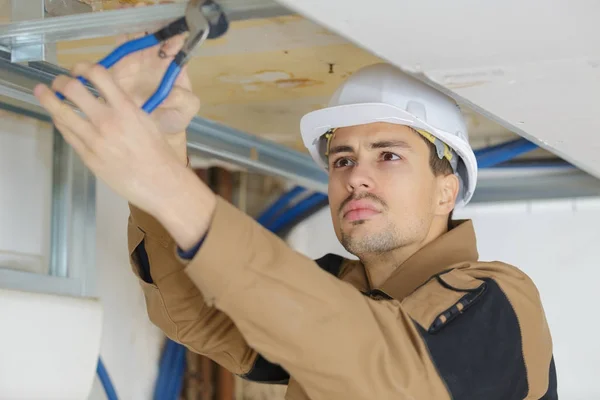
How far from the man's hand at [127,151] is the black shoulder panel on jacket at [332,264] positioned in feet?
3.00

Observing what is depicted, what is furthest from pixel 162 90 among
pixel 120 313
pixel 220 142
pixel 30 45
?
pixel 120 313

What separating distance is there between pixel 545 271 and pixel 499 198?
0.25 meters

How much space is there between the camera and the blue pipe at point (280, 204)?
8.65 ft

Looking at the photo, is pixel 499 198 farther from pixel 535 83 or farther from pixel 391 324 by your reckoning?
pixel 391 324

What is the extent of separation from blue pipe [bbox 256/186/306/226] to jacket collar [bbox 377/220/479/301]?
1.04 metres

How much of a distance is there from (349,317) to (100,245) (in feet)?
3.99

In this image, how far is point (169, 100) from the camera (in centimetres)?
115

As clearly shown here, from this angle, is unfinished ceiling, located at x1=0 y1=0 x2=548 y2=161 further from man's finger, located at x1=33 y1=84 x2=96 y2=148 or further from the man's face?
man's finger, located at x1=33 y1=84 x2=96 y2=148

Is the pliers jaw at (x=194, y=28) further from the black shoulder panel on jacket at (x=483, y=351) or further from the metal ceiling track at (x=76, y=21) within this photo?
the black shoulder panel on jacket at (x=483, y=351)

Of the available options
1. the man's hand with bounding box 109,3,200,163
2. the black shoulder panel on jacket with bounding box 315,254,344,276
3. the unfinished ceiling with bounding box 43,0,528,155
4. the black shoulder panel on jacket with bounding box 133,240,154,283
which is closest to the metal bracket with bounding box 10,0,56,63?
the unfinished ceiling with bounding box 43,0,528,155

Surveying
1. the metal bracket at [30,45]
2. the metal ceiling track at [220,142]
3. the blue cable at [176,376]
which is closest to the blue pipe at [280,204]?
the metal ceiling track at [220,142]

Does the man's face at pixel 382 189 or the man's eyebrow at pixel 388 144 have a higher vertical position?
the man's eyebrow at pixel 388 144

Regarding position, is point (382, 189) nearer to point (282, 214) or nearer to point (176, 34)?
point (176, 34)

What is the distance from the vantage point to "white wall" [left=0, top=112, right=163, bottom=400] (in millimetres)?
1784
